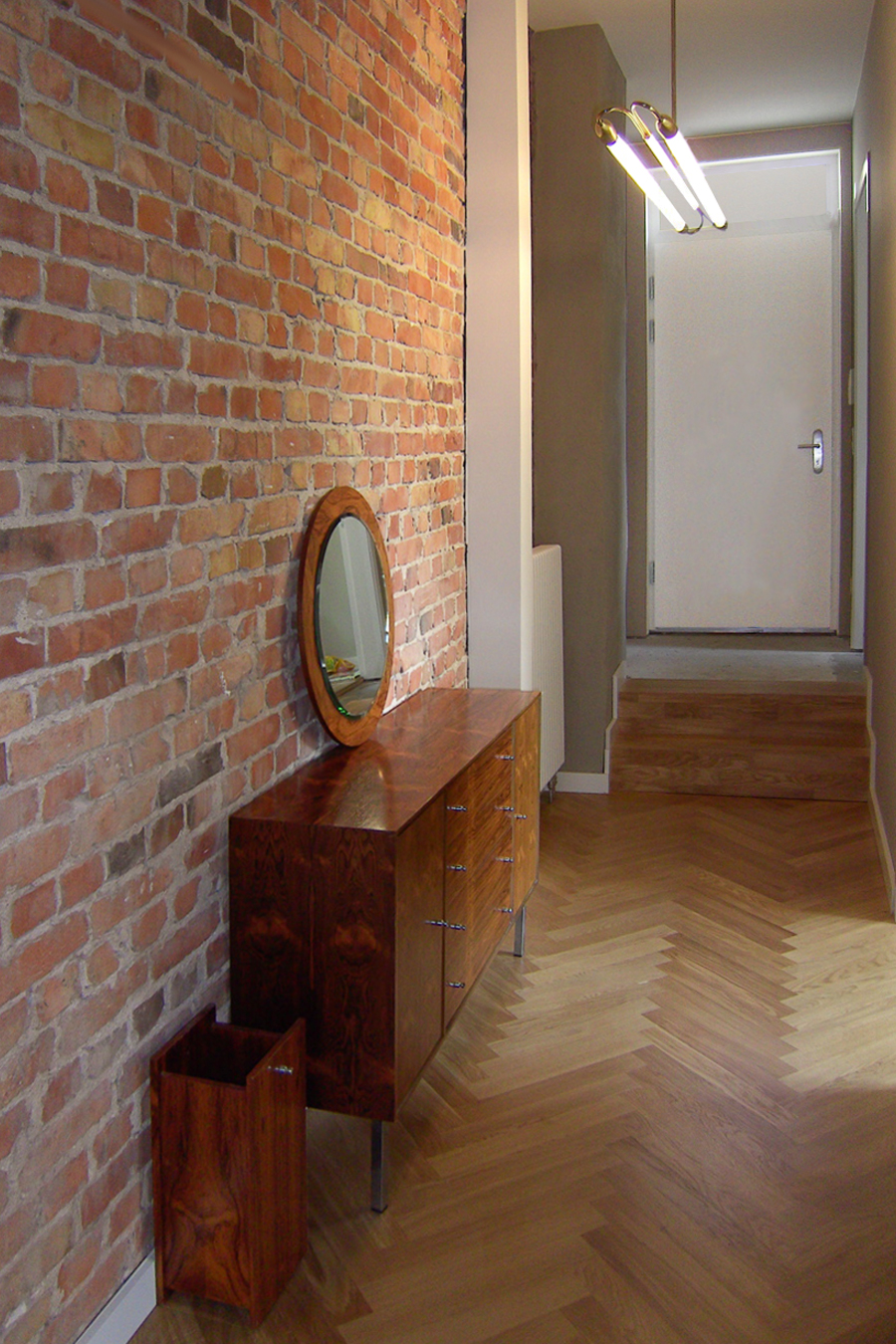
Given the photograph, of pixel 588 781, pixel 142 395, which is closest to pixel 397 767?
pixel 142 395

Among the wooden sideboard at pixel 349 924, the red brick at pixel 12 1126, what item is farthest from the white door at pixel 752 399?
the red brick at pixel 12 1126

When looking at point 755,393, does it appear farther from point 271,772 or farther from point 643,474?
point 271,772

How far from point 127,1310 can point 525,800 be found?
64.9 inches

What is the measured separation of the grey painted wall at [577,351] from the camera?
4574mm

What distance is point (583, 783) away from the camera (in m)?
4.90

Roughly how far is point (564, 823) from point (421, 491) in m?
1.66

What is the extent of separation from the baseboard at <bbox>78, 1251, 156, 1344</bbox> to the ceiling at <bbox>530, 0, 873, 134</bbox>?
419cm

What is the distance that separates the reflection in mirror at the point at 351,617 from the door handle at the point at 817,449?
3771 millimetres

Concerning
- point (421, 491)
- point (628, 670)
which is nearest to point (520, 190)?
point (421, 491)

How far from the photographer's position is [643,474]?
605cm

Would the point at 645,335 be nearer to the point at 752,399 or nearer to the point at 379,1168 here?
the point at 752,399

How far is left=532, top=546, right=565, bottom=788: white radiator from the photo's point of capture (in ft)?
14.0

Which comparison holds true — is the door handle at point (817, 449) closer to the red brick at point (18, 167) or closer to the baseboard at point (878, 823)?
the baseboard at point (878, 823)

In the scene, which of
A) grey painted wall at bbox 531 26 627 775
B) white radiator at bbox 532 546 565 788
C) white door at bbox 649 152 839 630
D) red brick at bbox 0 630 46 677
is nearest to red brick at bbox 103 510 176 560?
red brick at bbox 0 630 46 677
